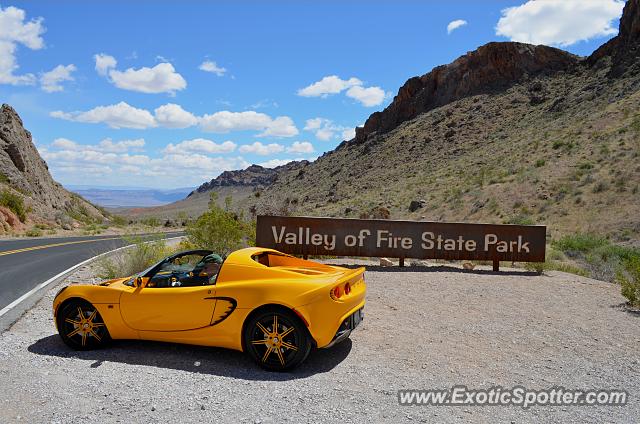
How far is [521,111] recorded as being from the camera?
193ft

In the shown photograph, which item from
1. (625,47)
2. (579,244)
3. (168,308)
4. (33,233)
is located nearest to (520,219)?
(579,244)

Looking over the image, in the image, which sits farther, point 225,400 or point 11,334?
point 11,334

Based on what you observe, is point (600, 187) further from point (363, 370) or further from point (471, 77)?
point (471, 77)

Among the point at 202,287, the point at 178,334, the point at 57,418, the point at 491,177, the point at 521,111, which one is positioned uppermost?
the point at 521,111

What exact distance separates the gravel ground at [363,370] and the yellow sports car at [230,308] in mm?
260

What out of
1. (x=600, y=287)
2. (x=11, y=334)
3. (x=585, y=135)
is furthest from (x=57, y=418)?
(x=585, y=135)

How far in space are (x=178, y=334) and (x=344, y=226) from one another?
25.3 ft

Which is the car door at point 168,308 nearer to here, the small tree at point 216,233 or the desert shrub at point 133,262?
the desert shrub at point 133,262

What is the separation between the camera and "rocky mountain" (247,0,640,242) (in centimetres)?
3089

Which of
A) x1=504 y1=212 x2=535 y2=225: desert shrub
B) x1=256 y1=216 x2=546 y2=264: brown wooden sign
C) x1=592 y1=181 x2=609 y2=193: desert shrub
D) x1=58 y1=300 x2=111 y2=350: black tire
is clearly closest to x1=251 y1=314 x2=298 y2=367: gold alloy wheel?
x1=58 y1=300 x2=111 y2=350: black tire

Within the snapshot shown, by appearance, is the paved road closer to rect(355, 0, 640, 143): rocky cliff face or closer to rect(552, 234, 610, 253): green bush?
rect(552, 234, 610, 253): green bush

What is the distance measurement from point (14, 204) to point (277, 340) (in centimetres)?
3260

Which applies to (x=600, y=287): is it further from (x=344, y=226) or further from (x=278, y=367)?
(x=278, y=367)

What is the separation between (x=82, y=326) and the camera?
649 centimetres
